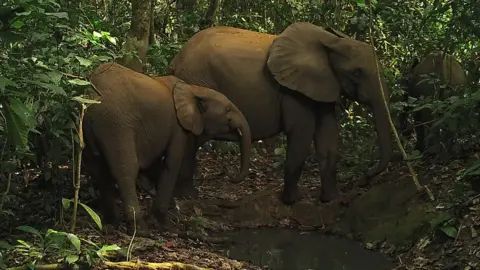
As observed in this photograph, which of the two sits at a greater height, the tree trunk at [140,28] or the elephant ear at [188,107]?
the tree trunk at [140,28]

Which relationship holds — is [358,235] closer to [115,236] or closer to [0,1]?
[115,236]

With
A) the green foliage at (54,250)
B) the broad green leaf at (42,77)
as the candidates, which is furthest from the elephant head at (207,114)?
the green foliage at (54,250)

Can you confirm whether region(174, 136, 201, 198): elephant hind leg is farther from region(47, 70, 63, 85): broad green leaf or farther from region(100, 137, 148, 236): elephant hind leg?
region(47, 70, 63, 85): broad green leaf

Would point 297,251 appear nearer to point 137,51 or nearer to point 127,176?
point 127,176

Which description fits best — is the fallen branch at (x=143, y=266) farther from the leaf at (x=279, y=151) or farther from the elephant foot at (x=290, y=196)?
the leaf at (x=279, y=151)

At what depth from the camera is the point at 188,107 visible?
702 centimetres

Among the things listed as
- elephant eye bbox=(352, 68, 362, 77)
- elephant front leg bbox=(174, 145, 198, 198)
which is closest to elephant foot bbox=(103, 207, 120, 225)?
elephant front leg bbox=(174, 145, 198, 198)

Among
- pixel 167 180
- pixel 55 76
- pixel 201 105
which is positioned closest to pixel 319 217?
pixel 201 105

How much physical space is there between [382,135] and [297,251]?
185 centimetres

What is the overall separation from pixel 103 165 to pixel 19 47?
1.29 meters

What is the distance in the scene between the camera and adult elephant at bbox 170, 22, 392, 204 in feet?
26.8

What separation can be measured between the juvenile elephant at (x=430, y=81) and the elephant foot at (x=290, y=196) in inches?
60.2

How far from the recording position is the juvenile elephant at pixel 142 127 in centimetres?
636

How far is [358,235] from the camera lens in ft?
24.6
